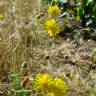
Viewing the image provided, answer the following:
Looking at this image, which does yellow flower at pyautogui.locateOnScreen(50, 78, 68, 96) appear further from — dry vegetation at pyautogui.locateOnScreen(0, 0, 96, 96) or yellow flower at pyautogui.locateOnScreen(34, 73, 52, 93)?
dry vegetation at pyautogui.locateOnScreen(0, 0, 96, 96)

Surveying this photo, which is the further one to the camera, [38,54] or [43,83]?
[38,54]

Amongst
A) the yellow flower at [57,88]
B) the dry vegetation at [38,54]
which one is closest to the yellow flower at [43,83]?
the yellow flower at [57,88]

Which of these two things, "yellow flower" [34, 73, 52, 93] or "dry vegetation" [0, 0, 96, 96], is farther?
"dry vegetation" [0, 0, 96, 96]

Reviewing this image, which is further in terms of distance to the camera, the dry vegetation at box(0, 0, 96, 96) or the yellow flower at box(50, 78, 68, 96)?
the dry vegetation at box(0, 0, 96, 96)

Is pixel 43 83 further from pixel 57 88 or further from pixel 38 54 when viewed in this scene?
pixel 38 54

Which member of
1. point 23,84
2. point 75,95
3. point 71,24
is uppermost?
point 71,24

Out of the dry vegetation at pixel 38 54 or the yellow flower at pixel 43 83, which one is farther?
the dry vegetation at pixel 38 54

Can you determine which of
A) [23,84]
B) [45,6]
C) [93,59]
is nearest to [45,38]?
[93,59]

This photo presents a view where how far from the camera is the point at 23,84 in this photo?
150cm

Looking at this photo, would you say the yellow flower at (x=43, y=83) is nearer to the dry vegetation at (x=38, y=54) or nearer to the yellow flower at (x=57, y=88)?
the yellow flower at (x=57, y=88)

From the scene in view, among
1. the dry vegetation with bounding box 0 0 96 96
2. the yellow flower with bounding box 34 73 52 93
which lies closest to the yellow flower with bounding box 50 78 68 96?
the yellow flower with bounding box 34 73 52 93

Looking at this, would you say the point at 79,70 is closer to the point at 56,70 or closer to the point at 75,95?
the point at 56,70

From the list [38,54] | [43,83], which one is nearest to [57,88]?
[43,83]

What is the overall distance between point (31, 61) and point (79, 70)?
30cm
